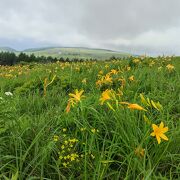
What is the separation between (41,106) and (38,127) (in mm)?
1084

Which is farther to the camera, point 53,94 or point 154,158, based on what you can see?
point 53,94

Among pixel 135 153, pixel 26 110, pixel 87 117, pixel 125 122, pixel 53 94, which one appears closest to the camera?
pixel 135 153

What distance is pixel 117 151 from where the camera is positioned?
2.46 meters

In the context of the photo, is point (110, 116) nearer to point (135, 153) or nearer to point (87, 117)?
point (87, 117)

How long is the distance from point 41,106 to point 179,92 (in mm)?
1771

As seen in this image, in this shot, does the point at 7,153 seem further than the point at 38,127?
No

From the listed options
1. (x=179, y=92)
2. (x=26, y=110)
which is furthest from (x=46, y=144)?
(x=179, y=92)

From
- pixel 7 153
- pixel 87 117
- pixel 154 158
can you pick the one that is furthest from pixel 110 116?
pixel 7 153

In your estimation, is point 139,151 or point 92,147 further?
point 92,147

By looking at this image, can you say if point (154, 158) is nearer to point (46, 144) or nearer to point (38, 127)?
point (46, 144)

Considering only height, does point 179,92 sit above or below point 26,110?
above

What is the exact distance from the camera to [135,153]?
88.8 inches

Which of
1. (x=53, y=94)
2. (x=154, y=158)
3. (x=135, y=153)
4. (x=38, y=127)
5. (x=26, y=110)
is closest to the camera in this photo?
(x=135, y=153)

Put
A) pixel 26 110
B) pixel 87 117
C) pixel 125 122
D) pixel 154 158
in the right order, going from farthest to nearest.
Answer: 1. pixel 26 110
2. pixel 87 117
3. pixel 125 122
4. pixel 154 158
